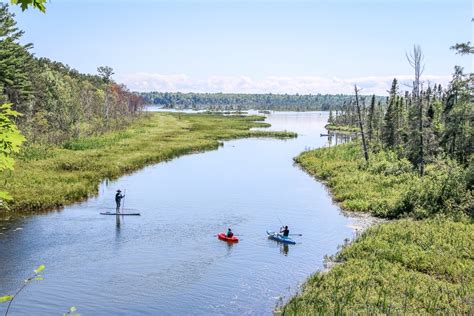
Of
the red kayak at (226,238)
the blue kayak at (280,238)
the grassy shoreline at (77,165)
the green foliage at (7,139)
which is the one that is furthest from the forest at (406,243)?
the grassy shoreline at (77,165)

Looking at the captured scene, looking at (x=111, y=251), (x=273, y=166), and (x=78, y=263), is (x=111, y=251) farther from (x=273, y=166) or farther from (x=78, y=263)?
(x=273, y=166)

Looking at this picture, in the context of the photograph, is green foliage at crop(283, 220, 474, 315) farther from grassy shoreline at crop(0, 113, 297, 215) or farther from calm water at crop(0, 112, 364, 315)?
grassy shoreline at crop(0, 113, 297, 215)

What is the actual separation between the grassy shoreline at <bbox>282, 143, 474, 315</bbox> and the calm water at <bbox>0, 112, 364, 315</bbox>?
→ 2269 millimetres

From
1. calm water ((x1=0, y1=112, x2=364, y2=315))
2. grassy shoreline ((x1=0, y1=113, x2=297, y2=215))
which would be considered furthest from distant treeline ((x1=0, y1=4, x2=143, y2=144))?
calm water ((x1=0, y1=112, x2=364, y2=315))

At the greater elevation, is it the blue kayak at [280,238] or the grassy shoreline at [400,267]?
the grassy shoreline at [400,267]

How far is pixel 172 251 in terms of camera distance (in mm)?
31234

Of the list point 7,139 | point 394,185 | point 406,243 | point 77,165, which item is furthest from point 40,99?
point 7,139

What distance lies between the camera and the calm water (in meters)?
23.3

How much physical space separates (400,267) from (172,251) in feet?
46.4

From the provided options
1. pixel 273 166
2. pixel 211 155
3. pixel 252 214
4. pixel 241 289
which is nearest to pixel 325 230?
pixel 252 214

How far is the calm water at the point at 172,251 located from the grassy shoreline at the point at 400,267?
2.27 meters

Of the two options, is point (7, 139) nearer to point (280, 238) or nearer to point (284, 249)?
point (284, 249)

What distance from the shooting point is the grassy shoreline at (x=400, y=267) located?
68.3 feet

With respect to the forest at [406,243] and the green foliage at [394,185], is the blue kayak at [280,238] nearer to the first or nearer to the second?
the forest at [406,243]
